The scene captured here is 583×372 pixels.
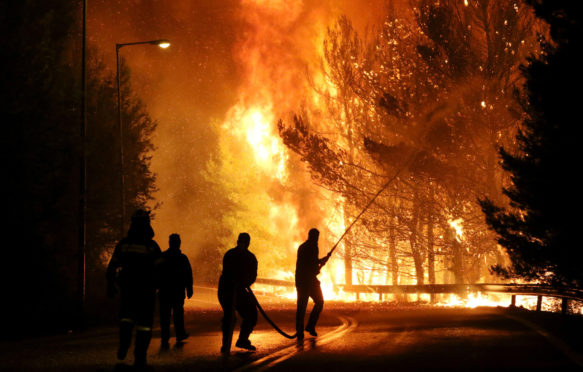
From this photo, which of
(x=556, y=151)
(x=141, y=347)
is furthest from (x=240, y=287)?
(x=556, y=151)

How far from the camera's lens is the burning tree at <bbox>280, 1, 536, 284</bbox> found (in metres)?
30.2

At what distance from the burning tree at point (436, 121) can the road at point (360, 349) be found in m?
11.4

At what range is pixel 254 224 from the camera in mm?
58906

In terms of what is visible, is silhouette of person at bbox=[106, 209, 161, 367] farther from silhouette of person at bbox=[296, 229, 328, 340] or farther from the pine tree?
the pine tree

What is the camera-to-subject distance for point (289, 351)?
12.7 m

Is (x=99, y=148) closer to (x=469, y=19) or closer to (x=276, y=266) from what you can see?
(x=469, y=19)

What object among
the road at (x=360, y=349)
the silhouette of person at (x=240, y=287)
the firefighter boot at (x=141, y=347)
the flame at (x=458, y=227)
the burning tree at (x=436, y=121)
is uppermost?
the burning tree at (x=436, y=121)

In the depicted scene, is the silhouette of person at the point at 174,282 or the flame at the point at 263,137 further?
the flame at the point at 263,137

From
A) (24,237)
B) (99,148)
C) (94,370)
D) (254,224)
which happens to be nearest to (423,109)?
(99,148)

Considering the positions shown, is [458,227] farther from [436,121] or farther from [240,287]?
[240,287]

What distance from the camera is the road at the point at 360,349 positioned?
10.9 meters

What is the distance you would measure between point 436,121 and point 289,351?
20.6m

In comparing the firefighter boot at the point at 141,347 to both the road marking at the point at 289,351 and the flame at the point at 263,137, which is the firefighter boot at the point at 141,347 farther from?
the flame at the point at 263,137

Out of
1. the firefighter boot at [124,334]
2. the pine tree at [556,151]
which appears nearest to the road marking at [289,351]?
the firefighter boot at [124,334]
